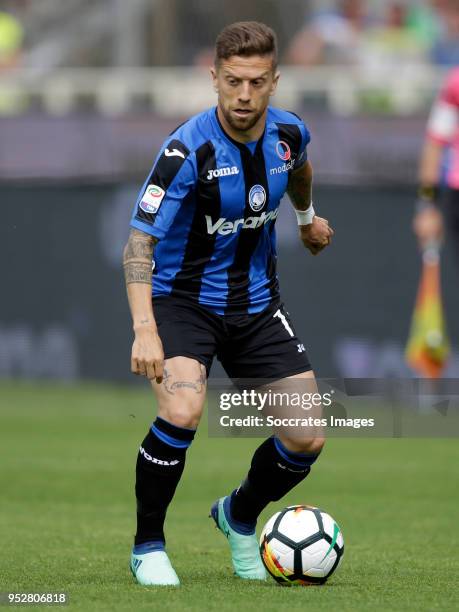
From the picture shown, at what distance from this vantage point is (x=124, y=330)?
1400 cm

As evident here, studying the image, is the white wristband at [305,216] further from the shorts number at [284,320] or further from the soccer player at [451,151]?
the soccer player at [451,151]

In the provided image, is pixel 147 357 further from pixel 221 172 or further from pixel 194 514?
pixel 194 514

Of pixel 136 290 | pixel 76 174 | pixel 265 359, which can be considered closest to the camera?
pixel 136 290

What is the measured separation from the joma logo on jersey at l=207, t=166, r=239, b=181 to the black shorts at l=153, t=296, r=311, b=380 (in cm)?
54

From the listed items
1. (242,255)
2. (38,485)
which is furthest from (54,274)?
(242,255)

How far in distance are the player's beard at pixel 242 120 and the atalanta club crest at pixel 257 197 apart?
0.81ft

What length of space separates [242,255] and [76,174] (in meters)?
8.92

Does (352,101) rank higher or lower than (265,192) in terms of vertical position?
lower

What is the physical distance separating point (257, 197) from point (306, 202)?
0.58 metres

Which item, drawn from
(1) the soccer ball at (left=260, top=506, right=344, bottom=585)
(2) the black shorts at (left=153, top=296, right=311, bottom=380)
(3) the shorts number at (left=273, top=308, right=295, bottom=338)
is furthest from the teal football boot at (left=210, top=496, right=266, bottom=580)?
(3) the shorts number at (left=273, top=308, right=295, bottom=338)

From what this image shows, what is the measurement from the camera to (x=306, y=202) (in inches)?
245

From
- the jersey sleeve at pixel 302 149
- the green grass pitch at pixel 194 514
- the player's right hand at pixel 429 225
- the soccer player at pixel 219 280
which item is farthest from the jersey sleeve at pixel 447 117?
the jersey sleeve at pixel 302 149

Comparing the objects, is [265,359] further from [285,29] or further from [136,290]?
[285,29]

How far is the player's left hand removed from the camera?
6.30 m
